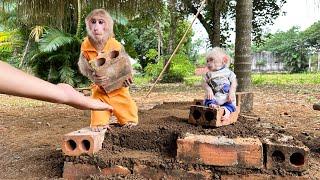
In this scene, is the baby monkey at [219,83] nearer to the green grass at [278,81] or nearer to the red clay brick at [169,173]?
the red clay brick at [169,173]

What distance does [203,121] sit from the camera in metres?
3.32

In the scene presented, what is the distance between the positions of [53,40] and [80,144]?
456 inches

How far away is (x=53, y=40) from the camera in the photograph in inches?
558

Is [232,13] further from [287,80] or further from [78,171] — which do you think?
[78,171]

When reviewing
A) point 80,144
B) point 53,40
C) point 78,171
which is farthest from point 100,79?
point 53,40

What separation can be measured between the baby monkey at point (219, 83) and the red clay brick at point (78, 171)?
102cm

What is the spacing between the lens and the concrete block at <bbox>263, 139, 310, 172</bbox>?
9.21 ft

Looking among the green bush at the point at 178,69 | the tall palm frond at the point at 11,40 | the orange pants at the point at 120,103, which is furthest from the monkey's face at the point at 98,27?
the tall palm frond at the point at 11,40

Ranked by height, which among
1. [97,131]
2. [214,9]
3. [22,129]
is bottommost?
[22,129]

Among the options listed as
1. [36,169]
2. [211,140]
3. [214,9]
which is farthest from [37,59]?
[211,140]

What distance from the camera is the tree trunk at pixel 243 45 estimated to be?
5.81 meters

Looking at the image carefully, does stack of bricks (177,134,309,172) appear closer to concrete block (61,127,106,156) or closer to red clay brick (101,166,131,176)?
red clay brick (101,166,131,176)

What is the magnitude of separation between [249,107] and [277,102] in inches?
115

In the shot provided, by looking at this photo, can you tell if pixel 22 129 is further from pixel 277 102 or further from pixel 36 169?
pixel 277 102
